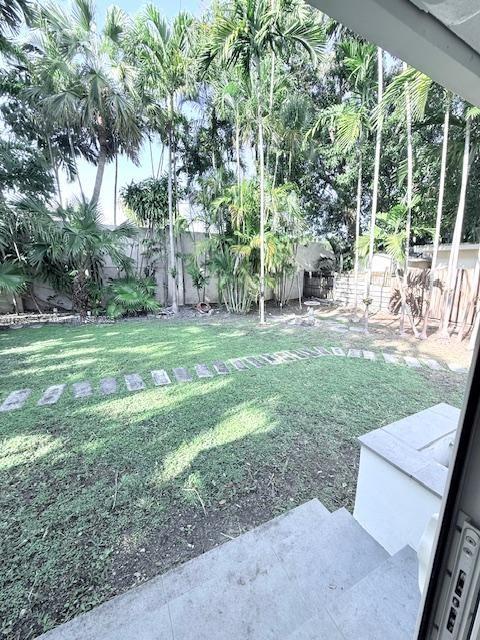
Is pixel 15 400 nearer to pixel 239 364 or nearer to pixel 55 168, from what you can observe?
pixel 239 364

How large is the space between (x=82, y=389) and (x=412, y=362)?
437 cm

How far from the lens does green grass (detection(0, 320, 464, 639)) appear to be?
1443 millimetres

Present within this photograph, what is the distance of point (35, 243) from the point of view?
595cm

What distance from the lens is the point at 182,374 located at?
12.0 feet

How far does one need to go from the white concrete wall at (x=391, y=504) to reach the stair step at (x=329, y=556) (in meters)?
0.11

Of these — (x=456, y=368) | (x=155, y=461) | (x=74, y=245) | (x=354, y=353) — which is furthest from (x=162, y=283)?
(x=456, y=368)

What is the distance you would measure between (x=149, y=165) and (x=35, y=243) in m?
4.13

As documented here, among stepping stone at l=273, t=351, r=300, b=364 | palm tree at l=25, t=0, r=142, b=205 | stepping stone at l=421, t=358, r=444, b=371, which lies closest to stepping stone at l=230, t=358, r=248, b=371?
stepping stone at l=273, t=351, r=300, b=364

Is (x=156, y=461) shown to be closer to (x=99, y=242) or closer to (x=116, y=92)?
(x=99, y=242)

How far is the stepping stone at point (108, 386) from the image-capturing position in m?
3.16

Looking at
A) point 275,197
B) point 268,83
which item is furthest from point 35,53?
point 275,197

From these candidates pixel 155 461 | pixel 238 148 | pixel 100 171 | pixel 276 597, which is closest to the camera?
pixel 276 597

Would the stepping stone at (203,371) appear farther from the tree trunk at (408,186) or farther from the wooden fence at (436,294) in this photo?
the wooden fence at (436,294)

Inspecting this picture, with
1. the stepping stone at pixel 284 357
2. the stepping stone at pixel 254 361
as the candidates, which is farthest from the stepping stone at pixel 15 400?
the stepping stone at pixel 284 357
